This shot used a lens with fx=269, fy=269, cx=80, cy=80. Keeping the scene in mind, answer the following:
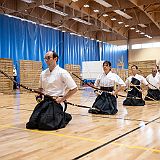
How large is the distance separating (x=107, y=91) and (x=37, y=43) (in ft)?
43.8

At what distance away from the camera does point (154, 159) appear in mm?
2811

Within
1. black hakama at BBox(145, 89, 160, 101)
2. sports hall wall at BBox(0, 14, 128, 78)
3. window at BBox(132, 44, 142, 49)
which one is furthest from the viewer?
window at BBox(132, 44, 142, 49)

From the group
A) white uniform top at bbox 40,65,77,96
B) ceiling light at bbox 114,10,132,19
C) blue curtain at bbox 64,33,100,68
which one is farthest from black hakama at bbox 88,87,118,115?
blue curtain at bbox 64,33,100,68

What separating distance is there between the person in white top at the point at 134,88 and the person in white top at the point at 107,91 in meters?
2.30

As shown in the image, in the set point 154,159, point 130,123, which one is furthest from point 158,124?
point 154,159

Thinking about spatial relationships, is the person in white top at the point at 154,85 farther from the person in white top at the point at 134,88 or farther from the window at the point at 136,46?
the window at the point at 136,46

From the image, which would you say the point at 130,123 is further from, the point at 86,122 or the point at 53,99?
the point at 53,99

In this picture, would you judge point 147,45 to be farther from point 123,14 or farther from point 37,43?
point 37,43

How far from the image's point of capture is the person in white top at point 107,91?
625 centimetres

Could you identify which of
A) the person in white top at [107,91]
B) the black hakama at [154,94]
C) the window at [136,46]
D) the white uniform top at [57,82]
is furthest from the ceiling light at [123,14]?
the white uniform top at [57,82]

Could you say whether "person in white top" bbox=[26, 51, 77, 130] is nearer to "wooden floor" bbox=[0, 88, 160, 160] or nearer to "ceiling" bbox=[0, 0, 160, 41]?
"wooden floor" bbox=[0, 88, 160, 160]

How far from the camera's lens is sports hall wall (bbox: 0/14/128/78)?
1682 centimetres

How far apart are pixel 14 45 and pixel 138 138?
14677 mm

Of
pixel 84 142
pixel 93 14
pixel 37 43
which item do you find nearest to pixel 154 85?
pixel 84 142
